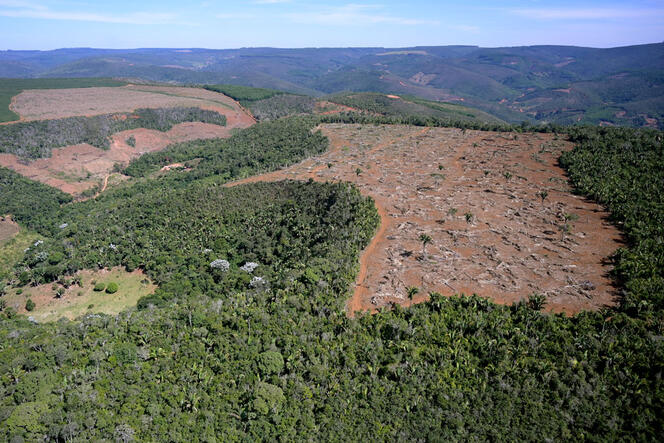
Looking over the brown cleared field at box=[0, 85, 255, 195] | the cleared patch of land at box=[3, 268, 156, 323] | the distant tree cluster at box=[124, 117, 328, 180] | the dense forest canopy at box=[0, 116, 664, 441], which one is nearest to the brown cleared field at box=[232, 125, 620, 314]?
the dense forest canopy at box=[0, 116, 664, 441]

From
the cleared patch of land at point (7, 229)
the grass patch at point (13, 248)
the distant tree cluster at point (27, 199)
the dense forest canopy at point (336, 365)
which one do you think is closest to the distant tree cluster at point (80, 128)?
the distant tree cluster at point (27, 199)

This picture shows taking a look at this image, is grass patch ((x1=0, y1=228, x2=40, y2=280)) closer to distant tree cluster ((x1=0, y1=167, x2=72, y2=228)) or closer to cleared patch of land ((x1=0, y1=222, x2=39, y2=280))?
cleared patch of land ((x1=0, y1=222, x2=39, y2=280))

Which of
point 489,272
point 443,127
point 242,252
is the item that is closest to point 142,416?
point 242,252

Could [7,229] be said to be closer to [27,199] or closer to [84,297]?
[27,199]

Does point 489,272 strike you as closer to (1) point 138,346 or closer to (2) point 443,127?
(1) point 138,346

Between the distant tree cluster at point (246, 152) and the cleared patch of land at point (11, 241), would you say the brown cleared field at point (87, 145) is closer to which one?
the distant tree cluster at point (246, 152)
